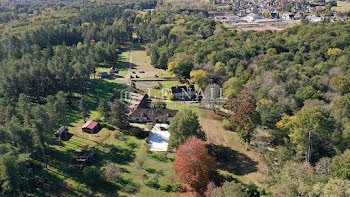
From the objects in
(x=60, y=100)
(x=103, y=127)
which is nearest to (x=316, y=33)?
(x=103, y=127)

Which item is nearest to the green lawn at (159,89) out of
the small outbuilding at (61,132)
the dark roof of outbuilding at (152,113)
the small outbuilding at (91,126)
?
the dark roof of outbuilding at (152,113)

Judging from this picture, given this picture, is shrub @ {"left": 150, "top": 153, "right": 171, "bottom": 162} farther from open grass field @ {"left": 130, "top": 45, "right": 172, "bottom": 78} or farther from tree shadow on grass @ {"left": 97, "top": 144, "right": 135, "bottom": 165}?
open grass field @ {"left": 130, "top": 45, "right": 172, "bottom": 78}

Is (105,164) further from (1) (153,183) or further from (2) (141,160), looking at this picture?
(1) (153,183)

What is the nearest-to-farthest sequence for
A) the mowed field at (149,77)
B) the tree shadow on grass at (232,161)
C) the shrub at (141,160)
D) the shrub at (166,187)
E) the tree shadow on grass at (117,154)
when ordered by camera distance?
the shrub at (166,187) → the shrub at (141,160) → the tree shadow on grass at (232,161) → the tree shadow on grass at (117,154) → the mowed field at (149,77)

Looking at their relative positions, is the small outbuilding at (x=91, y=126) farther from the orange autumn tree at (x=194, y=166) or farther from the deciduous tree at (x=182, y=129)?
the orange autumn tree at (x=194, y=166)

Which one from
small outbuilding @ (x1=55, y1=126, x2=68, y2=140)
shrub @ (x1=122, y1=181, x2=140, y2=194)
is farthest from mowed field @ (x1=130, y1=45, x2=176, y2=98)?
shrub @ (x1=122, y1=181, x2=140, y2=194)

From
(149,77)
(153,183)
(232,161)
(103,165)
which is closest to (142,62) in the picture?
(149,77)

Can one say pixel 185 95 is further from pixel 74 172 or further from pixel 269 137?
pixel 74 172
